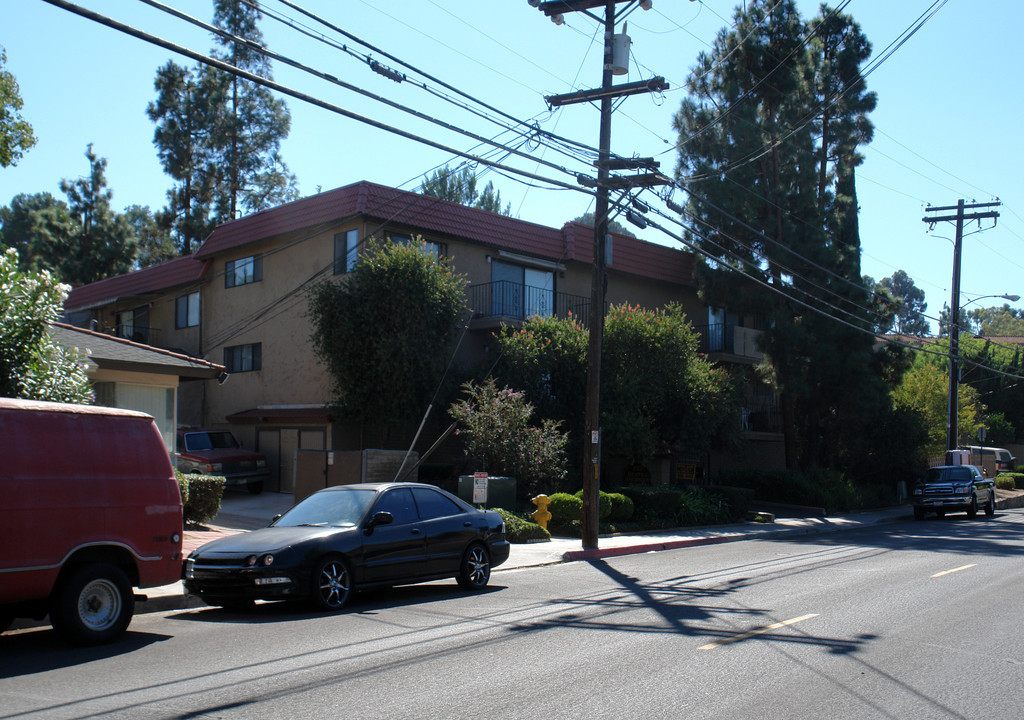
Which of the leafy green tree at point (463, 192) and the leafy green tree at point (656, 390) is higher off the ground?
the leafy green tree at point (463, 192)

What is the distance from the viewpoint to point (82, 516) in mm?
8414

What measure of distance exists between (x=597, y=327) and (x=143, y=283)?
73.7ft

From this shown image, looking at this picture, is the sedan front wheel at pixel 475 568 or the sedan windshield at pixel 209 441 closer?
the sedan front wheel at pixel 475 568

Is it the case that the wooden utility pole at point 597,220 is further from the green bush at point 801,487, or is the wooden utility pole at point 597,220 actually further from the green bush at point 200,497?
the green bush at point 801,487

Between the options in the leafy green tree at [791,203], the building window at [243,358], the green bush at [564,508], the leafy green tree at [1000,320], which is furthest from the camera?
the leafy green tree at [1000,320]

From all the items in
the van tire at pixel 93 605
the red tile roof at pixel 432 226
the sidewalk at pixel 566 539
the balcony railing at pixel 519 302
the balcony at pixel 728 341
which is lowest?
the sidewalk at pixel 566 539

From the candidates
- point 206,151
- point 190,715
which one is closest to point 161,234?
point 206,151

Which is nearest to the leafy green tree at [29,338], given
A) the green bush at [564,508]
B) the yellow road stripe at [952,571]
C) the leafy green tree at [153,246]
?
the green bush at [564,508]

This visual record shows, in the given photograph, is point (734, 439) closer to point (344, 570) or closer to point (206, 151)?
point (344, 570)

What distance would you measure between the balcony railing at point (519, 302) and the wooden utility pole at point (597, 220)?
9.29 meters

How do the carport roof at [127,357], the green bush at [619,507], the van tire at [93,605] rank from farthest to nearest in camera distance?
the green bush at [619,507] → the carport roof at [127,357] → the van tire at [93,605]

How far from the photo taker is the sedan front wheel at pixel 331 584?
33.8ft

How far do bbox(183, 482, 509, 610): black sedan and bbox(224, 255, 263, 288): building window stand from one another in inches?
741

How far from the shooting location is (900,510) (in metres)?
33.2
